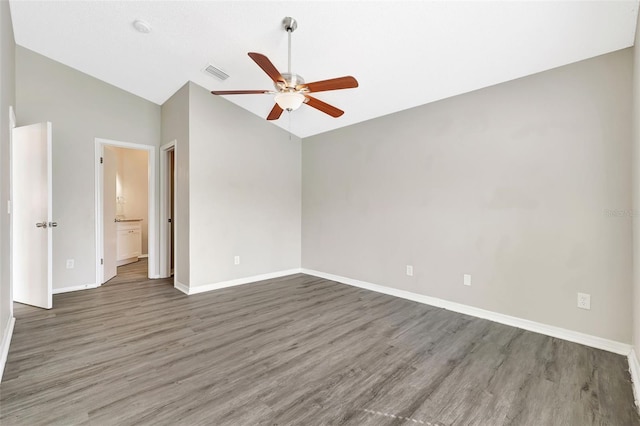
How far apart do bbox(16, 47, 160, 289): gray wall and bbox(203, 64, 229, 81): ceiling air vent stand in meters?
1.82

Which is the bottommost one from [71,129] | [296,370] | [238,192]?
[296,370]

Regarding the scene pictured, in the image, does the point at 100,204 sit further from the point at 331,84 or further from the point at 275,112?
the point at 331,84

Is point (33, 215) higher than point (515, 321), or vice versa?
point (33, 215)

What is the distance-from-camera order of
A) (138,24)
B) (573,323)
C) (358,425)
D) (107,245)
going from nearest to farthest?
(358,425), (573,323), (138,24), (107,245)

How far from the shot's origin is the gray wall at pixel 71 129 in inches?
143

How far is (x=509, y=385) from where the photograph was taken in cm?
190

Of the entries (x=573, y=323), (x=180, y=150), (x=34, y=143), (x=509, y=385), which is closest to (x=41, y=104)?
(x=34, y=143)

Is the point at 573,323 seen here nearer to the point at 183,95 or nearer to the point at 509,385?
the point at 509,385

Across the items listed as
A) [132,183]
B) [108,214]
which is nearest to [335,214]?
[108,214]

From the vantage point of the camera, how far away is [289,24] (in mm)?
2533

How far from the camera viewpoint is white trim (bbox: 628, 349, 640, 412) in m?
1.78

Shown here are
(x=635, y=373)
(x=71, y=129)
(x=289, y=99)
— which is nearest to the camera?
(x=635, y=373)

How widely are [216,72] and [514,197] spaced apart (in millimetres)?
3685

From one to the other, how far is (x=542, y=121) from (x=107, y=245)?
5.93m
